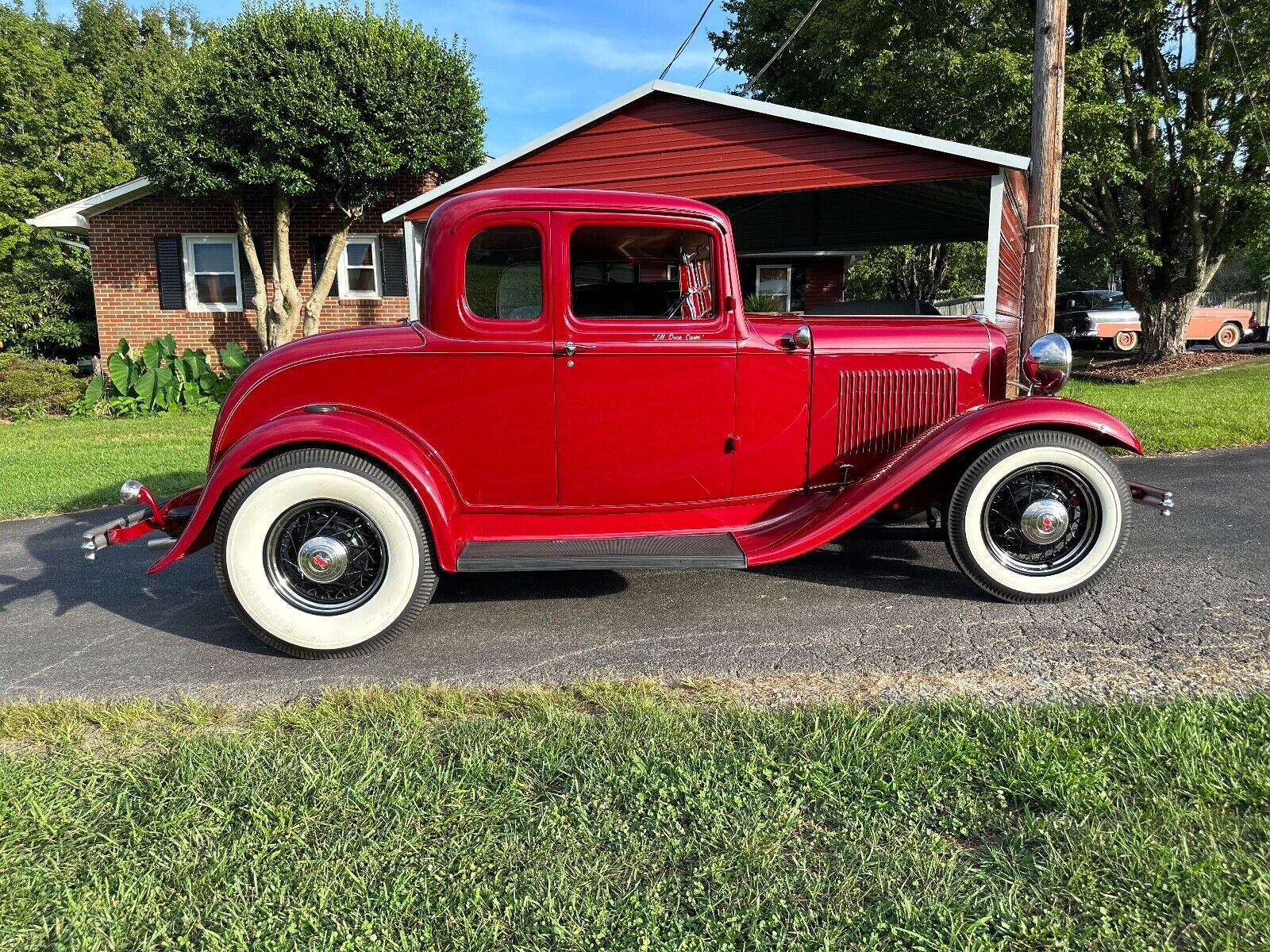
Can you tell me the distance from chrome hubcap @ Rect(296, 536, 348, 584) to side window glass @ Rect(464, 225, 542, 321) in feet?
4.20

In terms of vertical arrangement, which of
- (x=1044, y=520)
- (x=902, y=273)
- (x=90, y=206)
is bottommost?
(x=1044, y=520)

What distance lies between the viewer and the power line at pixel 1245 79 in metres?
12.2

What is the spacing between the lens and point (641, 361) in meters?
3.87

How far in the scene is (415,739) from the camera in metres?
2.71

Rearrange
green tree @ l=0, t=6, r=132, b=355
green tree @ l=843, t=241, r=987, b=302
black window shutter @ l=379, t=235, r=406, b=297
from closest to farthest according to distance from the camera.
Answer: black window shutter @ l=379, t=235, r=406, b=297 → green tree @ l=0, t=6, r=132, b=355 → green tree @ l=843, t=241, r=987, b=302

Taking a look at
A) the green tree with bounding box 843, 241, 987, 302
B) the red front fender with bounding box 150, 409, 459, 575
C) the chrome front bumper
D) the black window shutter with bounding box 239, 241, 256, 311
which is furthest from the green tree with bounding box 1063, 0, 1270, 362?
the black window shutter with bounding box 239, 241, 256, 311

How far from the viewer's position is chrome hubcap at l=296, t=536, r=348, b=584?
11.7 ft

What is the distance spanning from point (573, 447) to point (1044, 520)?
2317 millimetres

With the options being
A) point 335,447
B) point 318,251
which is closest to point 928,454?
point 335,447

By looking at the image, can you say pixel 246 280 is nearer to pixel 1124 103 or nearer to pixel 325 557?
pixel 325 557

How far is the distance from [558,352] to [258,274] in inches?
495

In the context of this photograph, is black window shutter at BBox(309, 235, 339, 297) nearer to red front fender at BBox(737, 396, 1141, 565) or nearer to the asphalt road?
the asphalt road

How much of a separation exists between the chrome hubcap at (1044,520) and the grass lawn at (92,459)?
6.51 metres

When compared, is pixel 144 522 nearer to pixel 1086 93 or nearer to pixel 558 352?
pixel 558 352
